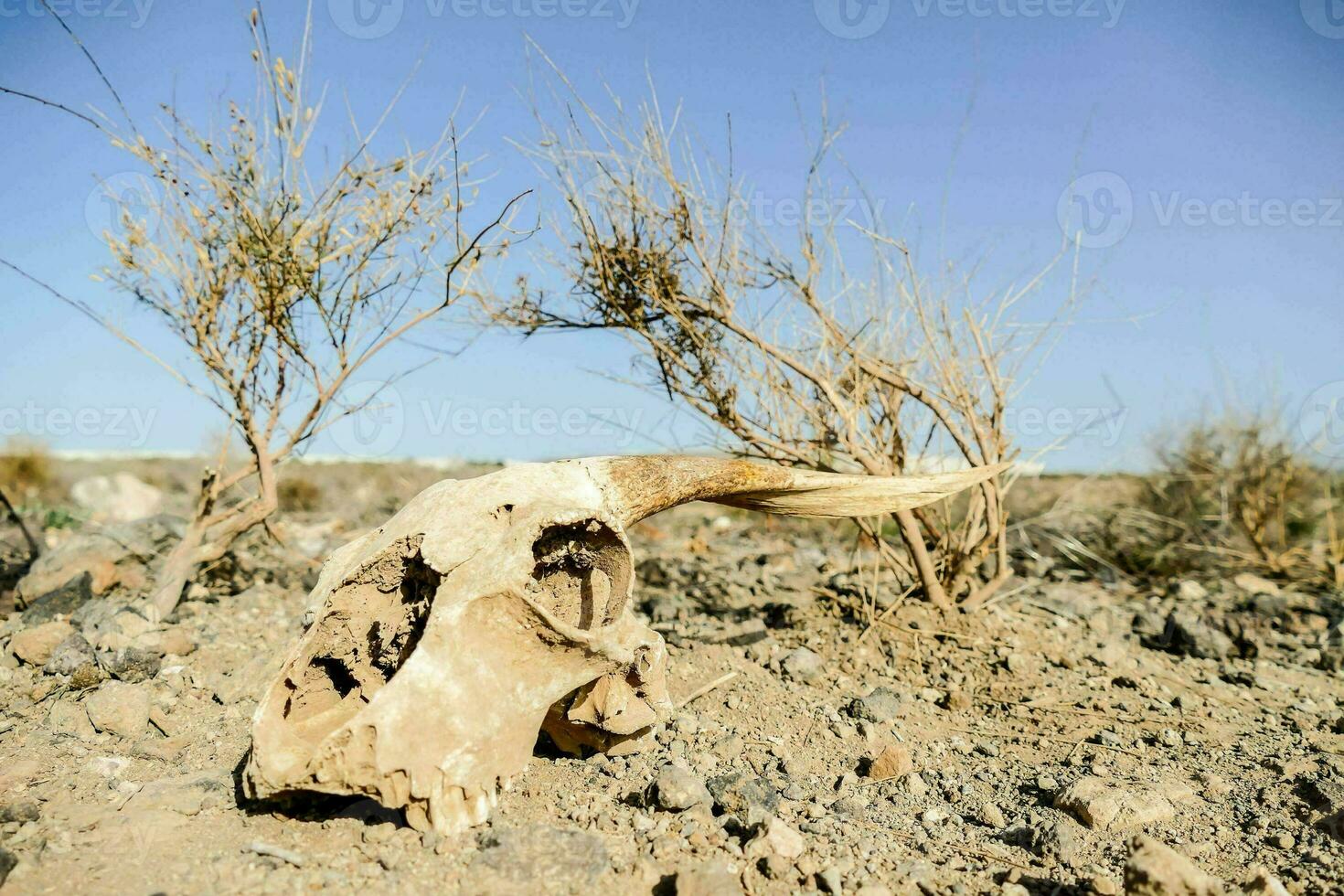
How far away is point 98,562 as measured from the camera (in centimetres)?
698

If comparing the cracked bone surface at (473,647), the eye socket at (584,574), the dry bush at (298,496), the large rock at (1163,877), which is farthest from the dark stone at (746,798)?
the dry bush at (298,496)

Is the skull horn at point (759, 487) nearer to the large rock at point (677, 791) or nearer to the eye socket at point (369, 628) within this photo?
the eye socket at point (369, 628)

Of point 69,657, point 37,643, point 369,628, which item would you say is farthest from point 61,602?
point 369,628

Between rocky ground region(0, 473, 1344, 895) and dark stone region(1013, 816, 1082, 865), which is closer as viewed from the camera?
rocky ground region(0, 473, 1344, 895)

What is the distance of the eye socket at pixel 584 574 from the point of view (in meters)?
3.62

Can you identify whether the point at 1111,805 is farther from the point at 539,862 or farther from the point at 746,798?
the point at 539,862

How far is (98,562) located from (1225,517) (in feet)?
35.5

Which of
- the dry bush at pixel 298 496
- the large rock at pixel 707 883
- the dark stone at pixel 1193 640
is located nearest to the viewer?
the large rock at pixel 707 883

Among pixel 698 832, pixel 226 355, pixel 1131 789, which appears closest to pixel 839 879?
pixel 698 832

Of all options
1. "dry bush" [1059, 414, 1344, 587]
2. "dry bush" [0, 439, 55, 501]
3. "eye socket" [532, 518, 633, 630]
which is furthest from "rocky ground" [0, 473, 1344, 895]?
"dry bush" [0, 439, 55, 501]

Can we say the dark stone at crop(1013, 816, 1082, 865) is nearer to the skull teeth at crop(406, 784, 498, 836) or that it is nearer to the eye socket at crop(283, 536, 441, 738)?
the skull teeth at crop(406, 784, 498, 836)

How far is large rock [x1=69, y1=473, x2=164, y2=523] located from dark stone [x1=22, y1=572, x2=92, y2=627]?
7.55m

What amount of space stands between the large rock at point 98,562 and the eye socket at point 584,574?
4.66m

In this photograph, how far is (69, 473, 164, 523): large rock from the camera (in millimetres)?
14672
